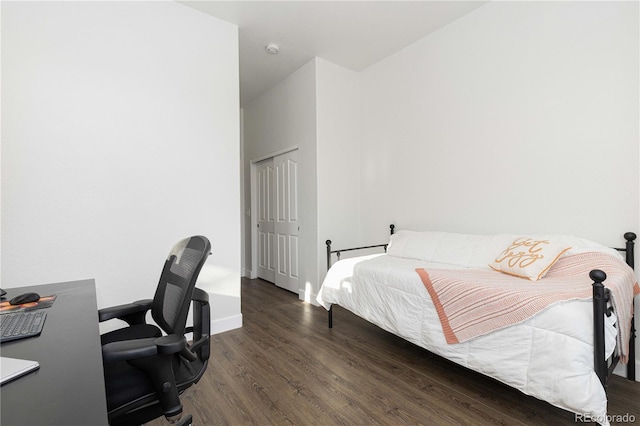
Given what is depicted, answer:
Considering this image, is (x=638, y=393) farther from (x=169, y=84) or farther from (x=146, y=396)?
(x=169, y=84)

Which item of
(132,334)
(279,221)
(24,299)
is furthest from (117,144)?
(279,221)

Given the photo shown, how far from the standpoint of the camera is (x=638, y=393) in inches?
70.6

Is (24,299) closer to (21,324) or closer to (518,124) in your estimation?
(21,324)

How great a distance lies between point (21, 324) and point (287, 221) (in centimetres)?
324

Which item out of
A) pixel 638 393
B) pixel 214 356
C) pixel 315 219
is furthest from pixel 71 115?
pixel 638 393

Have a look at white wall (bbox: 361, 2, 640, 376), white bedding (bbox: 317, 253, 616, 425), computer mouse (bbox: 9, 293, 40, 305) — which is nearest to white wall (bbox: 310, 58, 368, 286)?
white wall (bbox: 361, 2, 640, 376)

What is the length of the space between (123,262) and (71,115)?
1.11 meters

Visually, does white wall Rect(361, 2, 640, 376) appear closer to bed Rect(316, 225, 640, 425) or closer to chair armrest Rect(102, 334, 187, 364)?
bed Rect(316, 225, 640, 425)

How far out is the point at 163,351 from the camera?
0.98 m

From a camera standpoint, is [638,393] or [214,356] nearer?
[638,393]

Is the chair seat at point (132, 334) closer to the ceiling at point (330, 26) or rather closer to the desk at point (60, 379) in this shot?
the desk at point (60, 379)

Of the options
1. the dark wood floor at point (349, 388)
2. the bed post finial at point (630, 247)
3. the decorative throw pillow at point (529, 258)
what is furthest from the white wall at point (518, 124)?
the dark wood floor at point (349, 388)

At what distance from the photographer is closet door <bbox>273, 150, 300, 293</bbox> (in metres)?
4.02

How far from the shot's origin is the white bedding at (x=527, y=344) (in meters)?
1.35
